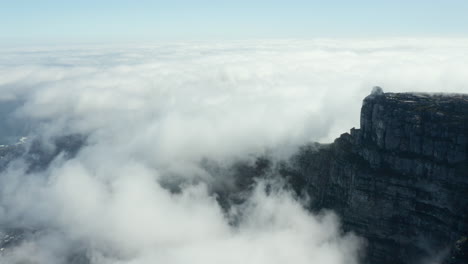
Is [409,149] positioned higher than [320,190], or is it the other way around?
[409,149]

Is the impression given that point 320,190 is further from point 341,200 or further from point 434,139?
point 434,139

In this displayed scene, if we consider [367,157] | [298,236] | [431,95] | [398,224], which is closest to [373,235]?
[398,224]

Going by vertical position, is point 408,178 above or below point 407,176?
below

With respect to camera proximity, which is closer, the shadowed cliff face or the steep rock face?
the shadowed cliff face

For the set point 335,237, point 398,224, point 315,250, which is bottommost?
point 315,250

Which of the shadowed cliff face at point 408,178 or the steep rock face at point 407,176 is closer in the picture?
the shadowed cliff face at point 408,178

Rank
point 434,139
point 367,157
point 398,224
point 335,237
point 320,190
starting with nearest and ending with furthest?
point 434,139 → point 398,224 → point 367,157 → point 335,237 → point 320,190

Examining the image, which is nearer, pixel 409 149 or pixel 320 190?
pixel 409 149

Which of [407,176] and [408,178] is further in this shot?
[407,176]
